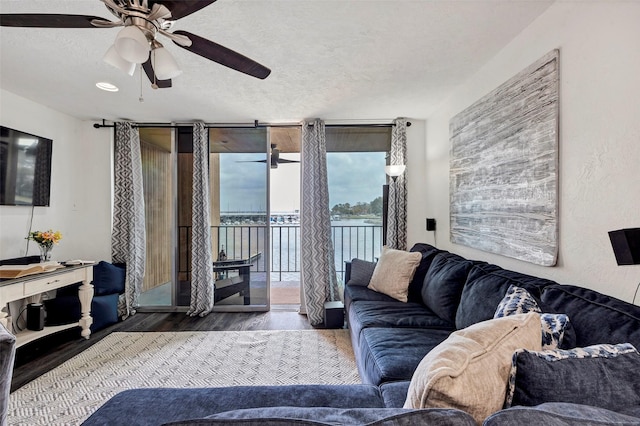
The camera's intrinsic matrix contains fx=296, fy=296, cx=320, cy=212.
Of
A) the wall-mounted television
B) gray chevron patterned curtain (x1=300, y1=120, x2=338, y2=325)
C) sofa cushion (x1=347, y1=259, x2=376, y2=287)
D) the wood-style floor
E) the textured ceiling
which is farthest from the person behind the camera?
gray chevron patterned curtain (x1=300, y1=120, x2=338, y2=325)

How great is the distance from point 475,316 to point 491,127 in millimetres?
1395

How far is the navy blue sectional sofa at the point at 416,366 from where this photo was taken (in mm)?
605

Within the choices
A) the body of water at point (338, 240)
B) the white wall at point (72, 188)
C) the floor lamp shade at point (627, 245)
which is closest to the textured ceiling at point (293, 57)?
the white wall at point (72, 188)

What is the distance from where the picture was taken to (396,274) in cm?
271

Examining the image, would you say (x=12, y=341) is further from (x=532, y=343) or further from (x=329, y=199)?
(x=329, y=199)

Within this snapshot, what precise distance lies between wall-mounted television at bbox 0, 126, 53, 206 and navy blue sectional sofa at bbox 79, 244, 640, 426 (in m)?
2.79

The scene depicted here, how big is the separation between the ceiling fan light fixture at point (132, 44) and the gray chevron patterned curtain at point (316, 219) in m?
2.41

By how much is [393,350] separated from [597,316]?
92 centimetres

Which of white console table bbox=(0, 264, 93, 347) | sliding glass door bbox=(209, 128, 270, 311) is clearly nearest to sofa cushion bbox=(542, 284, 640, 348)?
sliding glass door bbox=(209, 128, 270, 311)

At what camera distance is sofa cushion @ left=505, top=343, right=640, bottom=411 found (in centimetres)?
76

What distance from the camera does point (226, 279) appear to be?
157 inches

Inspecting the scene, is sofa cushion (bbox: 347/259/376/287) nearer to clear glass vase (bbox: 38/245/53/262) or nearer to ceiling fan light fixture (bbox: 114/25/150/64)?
ceiling fan light fixture (bbox: 114/25/150/64)

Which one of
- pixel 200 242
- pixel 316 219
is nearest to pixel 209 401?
pixel 316 219

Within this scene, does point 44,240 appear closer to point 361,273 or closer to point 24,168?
point 24,168
